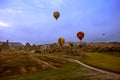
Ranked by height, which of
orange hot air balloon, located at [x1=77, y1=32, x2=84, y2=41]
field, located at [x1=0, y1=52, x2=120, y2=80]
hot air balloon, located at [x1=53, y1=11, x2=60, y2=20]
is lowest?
field, located at [x1=0, y1=52, x2=120, y2=80]

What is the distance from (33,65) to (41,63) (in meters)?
2.50

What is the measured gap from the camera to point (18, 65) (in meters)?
53.2

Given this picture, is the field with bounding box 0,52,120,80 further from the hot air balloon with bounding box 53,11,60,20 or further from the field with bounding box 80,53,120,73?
the hot air balloon with bounding box 53,11,60,20

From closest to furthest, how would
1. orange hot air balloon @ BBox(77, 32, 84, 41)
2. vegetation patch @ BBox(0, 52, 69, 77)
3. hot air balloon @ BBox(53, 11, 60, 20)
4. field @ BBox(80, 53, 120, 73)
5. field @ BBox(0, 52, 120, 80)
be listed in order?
field @ BBox(0, 52, 120, 80) < field @ BBox(80, 53, 120, 73) < vegetation patch @ BBox(0, 52, 69, 77) < hot air balloon @ BBox(53, 11, 60, 20) < orange hot air balloon @ BBox(77, 32, 84, 41)

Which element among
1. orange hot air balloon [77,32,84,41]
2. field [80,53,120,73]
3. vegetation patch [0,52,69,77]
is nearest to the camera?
field [80,53,120,73]

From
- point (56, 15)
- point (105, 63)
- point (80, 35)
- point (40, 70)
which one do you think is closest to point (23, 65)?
point (40, 70)

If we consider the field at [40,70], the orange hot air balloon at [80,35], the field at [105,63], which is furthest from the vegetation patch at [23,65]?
the orange hot air balloon at [80,35]

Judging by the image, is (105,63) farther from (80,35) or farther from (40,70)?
(80,35)

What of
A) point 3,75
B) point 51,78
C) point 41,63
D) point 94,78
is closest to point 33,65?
point 41,63

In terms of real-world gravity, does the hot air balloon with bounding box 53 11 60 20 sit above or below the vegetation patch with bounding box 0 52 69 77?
above

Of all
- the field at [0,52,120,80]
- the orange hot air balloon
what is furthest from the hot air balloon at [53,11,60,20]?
the field at [0,52,120,80]

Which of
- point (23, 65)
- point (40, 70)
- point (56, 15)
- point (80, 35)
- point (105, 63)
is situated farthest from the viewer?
point (80, 35)

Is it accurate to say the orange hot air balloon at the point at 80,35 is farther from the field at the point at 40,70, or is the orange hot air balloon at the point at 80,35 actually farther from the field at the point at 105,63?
the field at the point at 40,70

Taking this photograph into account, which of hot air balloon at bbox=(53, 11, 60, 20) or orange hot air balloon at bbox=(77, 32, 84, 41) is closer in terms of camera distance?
hot air balloon at bbox=(53, 11, 60, 20)
